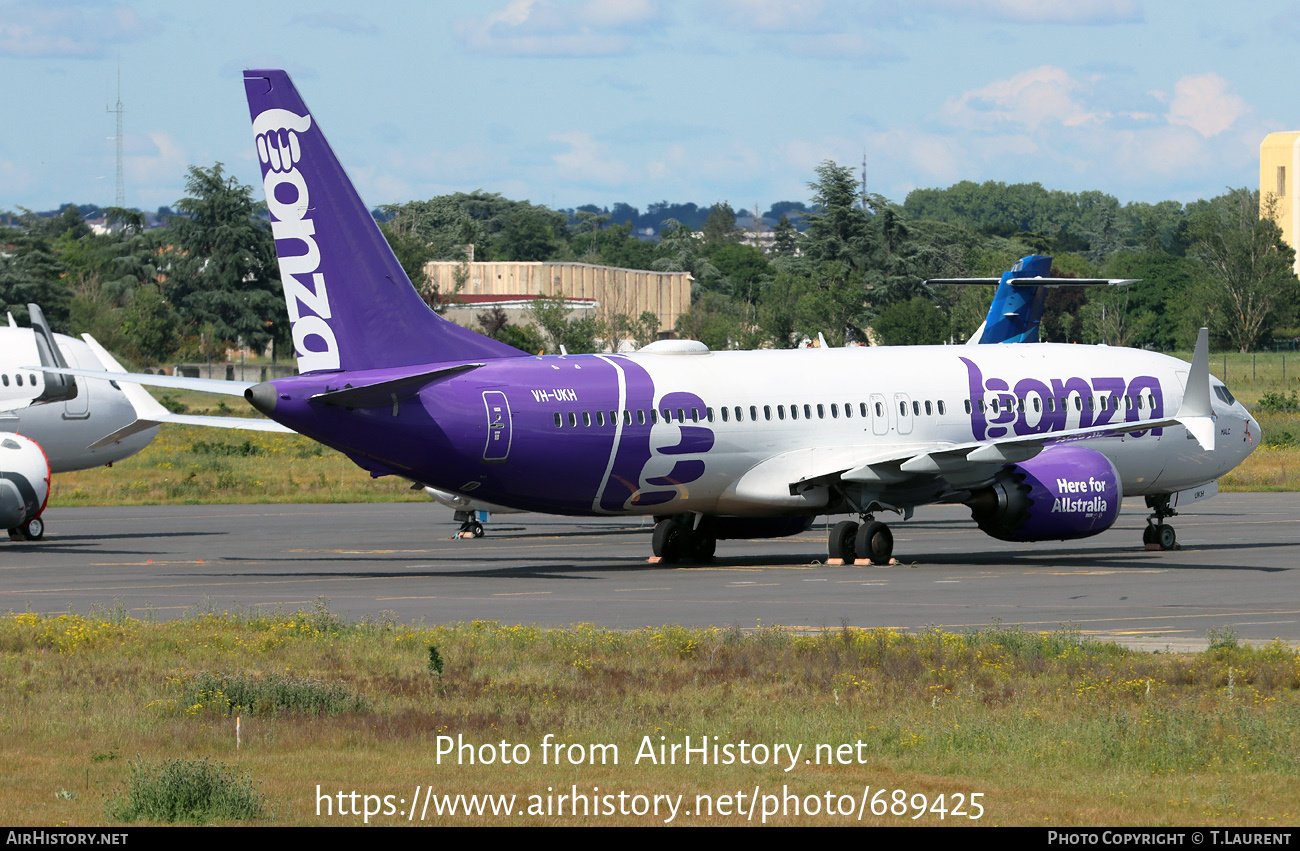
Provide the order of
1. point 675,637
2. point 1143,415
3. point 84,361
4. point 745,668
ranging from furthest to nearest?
point 84,361 < point 1143,415 < point 675,637 < point 745,668

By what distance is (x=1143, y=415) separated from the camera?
134 feet

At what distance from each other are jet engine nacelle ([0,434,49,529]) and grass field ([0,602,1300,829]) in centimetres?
1834

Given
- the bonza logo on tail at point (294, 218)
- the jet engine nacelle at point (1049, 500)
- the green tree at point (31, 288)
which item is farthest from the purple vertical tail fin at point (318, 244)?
the green tree at point (31, 288)

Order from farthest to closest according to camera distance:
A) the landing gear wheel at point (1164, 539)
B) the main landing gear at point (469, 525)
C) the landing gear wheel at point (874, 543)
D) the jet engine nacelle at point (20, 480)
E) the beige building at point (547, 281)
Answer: the beige building at point (547, 281) < the main landing gear at point (469, 525) < the jet engine nacelle at point (20, 480) < the landing gear wheel at point (1164, 539) < the landing gear wheel at point (874, 543)

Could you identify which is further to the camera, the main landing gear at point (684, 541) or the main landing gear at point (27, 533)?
the main landing gear at point (27, 533)

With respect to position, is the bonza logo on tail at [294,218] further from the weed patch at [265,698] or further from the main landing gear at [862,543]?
the weed patch at [265,698]

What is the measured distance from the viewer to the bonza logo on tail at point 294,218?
106ft

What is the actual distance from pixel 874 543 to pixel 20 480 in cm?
2009

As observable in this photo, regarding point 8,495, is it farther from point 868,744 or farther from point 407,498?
point 868,744

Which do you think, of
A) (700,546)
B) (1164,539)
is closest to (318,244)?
(700,546)

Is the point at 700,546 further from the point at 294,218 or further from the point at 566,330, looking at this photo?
the point at 566,330

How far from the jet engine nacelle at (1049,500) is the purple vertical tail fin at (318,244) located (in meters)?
12.9

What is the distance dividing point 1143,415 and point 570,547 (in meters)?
13.6
